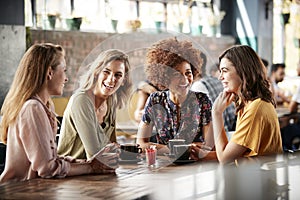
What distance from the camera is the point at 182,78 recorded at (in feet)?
12.9

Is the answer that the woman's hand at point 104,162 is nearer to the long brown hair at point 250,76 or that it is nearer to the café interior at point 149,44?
the café interior at point 149,44

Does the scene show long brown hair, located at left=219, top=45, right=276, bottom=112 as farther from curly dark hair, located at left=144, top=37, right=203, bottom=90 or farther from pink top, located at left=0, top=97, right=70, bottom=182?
pink top, located at left=0, top=97, right=70, bottom=182

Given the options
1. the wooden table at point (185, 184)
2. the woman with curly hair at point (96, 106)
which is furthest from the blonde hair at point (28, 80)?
the woman with curly hair at point (96, 106)

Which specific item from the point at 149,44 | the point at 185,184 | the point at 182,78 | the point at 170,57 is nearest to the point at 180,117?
the point at 182,78

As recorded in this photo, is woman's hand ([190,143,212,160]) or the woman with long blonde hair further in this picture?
woman's hand ([190,143,212,160])

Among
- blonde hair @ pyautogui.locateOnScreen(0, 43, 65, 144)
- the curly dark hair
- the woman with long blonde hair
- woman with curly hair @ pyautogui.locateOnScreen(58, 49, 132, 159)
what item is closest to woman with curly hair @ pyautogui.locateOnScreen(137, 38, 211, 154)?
the curly dark hair

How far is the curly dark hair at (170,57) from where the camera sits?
393 centimetres

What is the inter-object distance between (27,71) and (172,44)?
134cm

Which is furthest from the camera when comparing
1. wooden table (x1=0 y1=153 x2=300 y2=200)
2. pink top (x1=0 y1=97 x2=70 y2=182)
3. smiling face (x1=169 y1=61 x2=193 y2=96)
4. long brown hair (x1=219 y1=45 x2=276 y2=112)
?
smiling face (x1=169 y1=61 x2=193 y2=96)

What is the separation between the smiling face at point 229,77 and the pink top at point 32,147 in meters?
1.07

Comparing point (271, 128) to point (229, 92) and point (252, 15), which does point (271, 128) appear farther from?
point (252, 15)

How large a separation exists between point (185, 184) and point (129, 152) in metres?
1.09

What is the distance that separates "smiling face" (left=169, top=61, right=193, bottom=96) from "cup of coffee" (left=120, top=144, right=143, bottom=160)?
694 millimetres

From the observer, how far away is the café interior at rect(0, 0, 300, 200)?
230 cm
